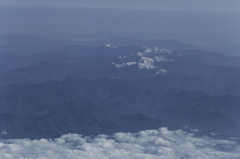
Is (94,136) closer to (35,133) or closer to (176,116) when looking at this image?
(35,133)

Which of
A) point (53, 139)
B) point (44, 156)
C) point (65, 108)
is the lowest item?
point (44, 156)

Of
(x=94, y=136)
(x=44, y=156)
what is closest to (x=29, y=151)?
(x=44, y=156)

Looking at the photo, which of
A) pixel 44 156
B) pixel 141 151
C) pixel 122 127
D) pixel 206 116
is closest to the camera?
pixel 44 156

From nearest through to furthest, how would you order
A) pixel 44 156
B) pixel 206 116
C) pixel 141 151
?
1. pixel 44 156
2. pixel 141 151
3. pixel 206 116

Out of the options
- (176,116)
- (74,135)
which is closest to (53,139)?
(74,135)

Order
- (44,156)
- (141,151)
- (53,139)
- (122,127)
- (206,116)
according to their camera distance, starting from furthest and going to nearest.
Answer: (206,116), (122,127), (53,139), (141,151), (44,156)

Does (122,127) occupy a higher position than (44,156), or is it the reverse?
(122,127)

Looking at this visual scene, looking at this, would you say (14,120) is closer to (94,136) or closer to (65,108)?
(65,108)

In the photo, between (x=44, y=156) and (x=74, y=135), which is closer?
(x=44, y=156)

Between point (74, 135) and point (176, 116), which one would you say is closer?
point (74, 135)
